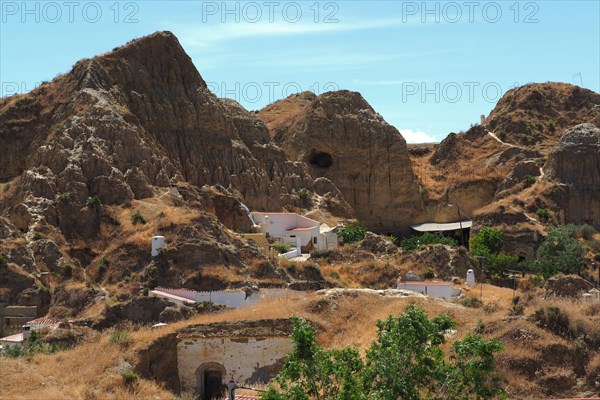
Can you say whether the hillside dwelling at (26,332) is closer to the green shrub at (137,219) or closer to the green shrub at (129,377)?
the green shrub at (129,377)

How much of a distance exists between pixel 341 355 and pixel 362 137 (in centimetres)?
5932

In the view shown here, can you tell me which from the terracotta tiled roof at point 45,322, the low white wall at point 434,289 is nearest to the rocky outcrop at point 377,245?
the low white wall at point 434,289

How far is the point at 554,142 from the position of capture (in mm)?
89062

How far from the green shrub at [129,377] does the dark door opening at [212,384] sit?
9.80 ft

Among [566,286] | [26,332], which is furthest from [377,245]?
[26,332]

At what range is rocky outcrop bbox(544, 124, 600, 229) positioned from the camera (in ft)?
254

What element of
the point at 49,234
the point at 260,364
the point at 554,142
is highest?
the point at 554,142

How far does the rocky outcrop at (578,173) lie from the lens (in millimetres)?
77438

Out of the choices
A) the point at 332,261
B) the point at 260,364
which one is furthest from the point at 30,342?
the point at 332,261

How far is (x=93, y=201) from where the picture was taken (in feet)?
164

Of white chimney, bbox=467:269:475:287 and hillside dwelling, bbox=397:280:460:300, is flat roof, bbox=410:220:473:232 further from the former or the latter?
hillside dwelling, bbox=397:280:460:300

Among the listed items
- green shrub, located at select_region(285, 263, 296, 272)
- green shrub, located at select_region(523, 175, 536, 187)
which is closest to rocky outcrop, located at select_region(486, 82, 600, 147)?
green shrub, located at select_region(523, 175, 536, 187)

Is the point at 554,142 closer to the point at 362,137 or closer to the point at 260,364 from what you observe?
the point at 362,137

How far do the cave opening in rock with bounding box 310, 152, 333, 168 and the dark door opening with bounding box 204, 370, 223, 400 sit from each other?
1985 inches
